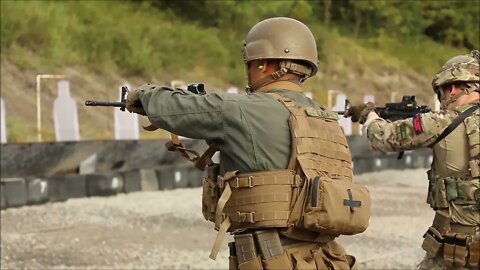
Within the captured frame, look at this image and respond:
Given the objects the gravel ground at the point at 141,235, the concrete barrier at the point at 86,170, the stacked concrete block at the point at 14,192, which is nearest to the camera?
the gravel ground at the point at 141,235

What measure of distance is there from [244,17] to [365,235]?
17.7m

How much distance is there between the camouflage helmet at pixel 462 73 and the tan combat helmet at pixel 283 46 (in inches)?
52.9

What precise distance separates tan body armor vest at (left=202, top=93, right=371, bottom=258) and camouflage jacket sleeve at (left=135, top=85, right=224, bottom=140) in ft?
0.72

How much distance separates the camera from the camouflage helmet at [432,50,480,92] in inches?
163

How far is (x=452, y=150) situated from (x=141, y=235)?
4794 millimetres

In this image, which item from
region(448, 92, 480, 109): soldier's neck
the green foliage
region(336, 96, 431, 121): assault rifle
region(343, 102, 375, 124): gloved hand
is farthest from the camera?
the green foliage

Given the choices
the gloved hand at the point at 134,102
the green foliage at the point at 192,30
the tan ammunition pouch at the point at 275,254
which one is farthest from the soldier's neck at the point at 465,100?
the green foliage at the point at 192,30

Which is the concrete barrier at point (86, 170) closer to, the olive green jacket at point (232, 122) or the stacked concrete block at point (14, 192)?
the stacked concrete block at point (14, 192)

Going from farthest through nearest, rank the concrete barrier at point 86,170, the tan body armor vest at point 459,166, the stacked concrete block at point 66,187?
1. the stacked concrete block at point 66,187
2. the concrete barrier at point 86,170
3. the tan body armor vest at point 459,166

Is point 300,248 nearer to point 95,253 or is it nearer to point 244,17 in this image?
point 95,253

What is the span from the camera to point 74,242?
305 inches

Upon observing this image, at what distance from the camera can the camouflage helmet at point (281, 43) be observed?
9.83 feet

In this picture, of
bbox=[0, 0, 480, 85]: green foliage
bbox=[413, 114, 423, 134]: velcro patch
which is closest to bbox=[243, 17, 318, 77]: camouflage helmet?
bbox=[413, 114, 423, 134]: velcro patch

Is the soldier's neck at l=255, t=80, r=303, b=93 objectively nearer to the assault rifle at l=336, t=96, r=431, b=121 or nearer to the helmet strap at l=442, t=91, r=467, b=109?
the helmet strap at l=442, t=91, r=467, b=109
